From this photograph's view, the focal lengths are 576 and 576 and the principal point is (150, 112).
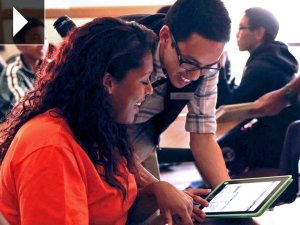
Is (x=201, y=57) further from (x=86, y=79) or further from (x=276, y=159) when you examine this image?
(x=276, y=159)

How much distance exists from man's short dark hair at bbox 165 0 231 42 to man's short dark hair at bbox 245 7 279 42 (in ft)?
6.19

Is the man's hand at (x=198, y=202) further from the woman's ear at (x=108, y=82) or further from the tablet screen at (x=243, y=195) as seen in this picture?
→ the woman's ear at (x=108, y=82)

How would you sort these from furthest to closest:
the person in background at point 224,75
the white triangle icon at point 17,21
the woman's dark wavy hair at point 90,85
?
the person in background at point 224,75 → the white triangle icon at point 17,21 → the woman's dark wavy hair at point 90,85

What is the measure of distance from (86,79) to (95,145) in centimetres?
15

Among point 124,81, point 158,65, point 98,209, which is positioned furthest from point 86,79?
point 158,65

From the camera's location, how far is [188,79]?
1681 millimetres

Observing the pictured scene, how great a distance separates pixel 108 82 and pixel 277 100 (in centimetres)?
152

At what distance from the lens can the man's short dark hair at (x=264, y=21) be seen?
137 inches

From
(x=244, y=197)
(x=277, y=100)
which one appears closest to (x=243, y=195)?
(x=244, y=197)

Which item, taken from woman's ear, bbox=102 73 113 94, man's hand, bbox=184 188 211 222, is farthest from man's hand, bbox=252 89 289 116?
woman's ear, bbox=102 73 113 94

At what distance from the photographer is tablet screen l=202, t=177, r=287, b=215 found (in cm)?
133

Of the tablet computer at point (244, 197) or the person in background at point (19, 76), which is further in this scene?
the person in background at point (19, 76)

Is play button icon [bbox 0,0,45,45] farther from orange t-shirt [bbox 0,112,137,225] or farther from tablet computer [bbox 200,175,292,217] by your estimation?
tablet computer [bbox 200,175,292,217]

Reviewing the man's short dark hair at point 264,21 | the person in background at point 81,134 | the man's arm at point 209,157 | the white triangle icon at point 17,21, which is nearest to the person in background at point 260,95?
the man's short dark hair at point 264,21
